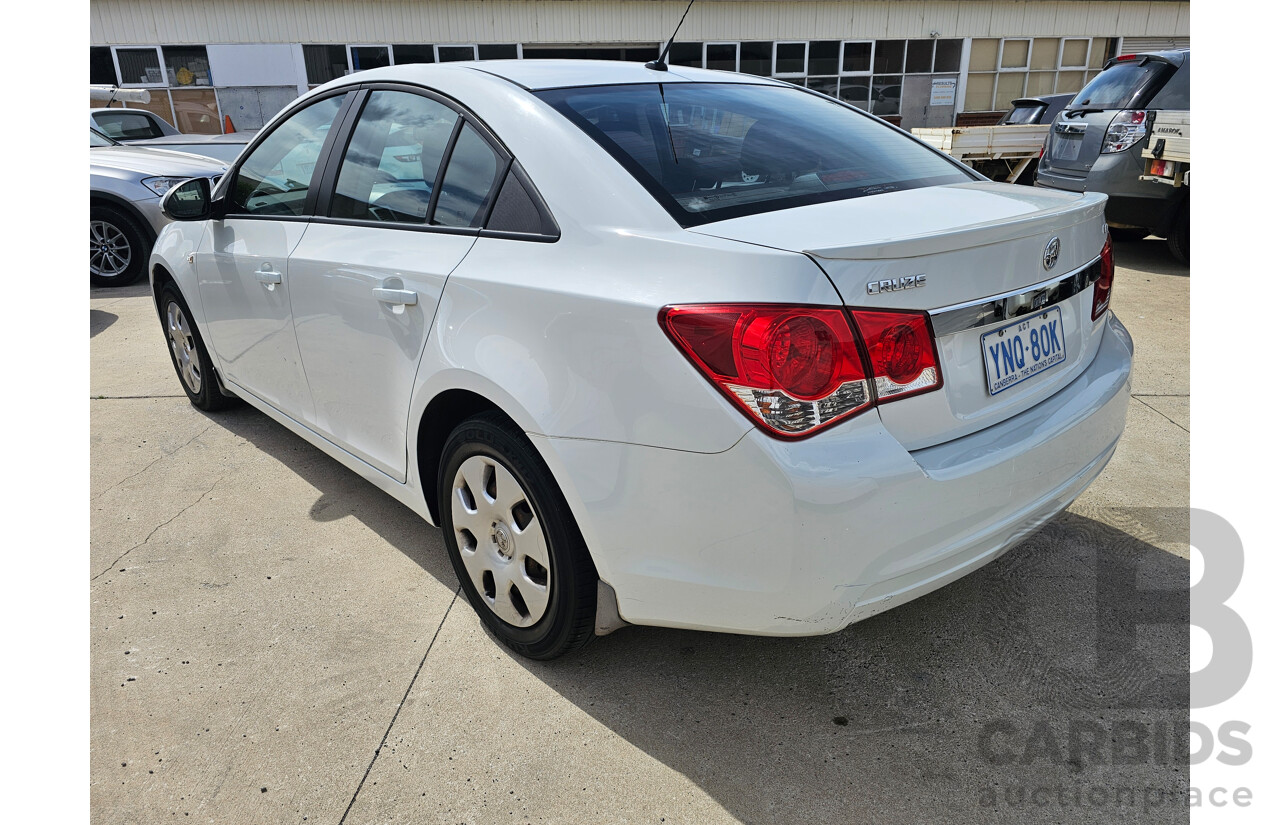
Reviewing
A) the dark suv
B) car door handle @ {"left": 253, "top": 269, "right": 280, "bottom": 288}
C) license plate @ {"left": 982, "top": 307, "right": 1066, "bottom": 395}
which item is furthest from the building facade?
license plate @ {"left": 982, "top": 307, "right": 1066, "bottom": 395}

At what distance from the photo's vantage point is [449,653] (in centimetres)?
243

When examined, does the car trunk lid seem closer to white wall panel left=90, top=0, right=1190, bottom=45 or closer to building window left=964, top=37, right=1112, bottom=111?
white wall panel left=90, top=0, right=1190, bottom=45

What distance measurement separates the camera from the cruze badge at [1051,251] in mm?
1937

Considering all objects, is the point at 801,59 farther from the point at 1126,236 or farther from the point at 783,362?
the point at 783,362

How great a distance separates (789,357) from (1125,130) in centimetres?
677

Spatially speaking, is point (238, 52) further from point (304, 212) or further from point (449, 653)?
point (449, 653)

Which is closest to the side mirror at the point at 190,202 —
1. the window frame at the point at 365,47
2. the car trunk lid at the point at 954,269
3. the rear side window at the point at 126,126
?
the car trunk lid at the point at 954,269

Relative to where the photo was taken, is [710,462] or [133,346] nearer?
[710,462]

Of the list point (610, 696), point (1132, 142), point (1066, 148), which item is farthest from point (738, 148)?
point (1066, 148)

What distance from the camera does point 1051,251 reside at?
6.41 feet

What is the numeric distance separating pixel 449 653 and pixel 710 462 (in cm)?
121

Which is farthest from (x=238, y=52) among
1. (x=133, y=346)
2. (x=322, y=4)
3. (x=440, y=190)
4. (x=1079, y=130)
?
(x=440, y=190)

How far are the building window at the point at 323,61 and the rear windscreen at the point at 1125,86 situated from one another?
1660cm

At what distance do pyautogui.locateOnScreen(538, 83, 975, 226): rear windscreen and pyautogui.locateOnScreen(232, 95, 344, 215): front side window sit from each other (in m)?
1.12
